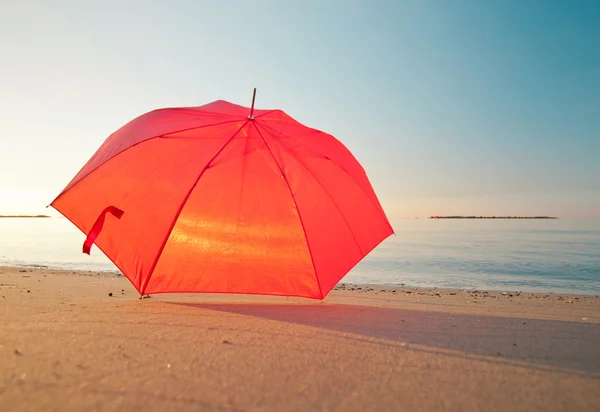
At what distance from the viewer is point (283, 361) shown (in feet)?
9.84

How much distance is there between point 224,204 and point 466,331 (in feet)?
10.4

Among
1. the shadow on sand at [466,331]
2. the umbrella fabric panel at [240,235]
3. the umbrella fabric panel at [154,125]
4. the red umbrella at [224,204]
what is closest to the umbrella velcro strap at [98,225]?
the red umbrella at [224,204]

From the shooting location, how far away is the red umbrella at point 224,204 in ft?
15.7

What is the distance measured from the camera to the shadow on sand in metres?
3.21

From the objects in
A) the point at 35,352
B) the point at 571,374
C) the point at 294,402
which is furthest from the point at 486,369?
the point at 35,352

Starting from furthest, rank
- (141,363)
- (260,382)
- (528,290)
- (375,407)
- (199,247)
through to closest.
Result: (528,290), (199,247), (141,363), (260,382), (375,407)

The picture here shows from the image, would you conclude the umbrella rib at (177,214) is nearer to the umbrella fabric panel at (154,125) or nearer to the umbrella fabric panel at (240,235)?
the umbrella fabric panel at (240,235)

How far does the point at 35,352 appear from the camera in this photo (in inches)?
115

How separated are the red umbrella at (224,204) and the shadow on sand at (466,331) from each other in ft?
1.66

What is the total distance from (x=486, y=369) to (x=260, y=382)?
1.62 m

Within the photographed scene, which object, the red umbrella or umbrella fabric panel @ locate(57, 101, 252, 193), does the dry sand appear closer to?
the red umbrella

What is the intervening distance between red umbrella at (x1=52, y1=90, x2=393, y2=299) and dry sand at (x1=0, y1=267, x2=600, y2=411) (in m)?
0.68

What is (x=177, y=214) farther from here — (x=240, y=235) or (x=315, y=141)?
(x=315, y=141)

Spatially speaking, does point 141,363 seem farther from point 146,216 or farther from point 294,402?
point 146,216
